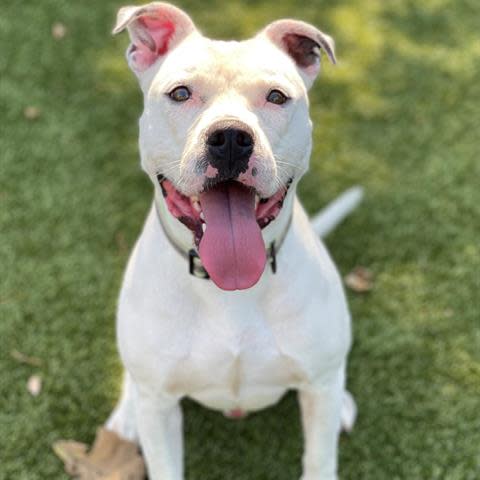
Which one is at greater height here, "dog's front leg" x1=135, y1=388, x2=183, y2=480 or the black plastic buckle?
the black plastic buckle

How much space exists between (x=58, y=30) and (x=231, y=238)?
137 inches

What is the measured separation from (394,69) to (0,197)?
2577 millimetres

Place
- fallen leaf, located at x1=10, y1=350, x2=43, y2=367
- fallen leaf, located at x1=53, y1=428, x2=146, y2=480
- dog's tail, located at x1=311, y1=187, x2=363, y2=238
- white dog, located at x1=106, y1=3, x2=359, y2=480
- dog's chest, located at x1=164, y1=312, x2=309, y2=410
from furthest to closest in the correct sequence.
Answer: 1. dog's tail, located at x1=311, y1=187, x2=363, y2=238
2. fallen leaf, located at x1=10, y1=350, x2=43, y2=367
3. fallen leaf, located at x1=53, y1=428, x2=146, y2=480
4. dog's chest, located at x1=164, y1=312, x2=309, y2=410
5. white dog, located at x1=106, y1=3, x2=359, y2=480

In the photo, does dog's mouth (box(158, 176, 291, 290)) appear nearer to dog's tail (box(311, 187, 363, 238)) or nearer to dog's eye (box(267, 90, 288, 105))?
dog's eye (box(267, 90, 288, 105))

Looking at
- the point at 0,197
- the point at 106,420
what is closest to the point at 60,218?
the point at 0,197

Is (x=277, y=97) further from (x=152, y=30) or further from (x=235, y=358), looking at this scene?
(x=235, y=358)

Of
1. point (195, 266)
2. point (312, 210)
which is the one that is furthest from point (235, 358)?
point (312, 210)

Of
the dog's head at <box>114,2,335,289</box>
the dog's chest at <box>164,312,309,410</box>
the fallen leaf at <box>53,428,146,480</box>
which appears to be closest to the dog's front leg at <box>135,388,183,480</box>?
the dog's chest at <box>164,312,309,410</box>

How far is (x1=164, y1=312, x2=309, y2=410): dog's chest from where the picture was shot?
8.73 ft

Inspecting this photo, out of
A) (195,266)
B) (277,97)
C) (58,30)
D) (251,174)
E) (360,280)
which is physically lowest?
(360,280)

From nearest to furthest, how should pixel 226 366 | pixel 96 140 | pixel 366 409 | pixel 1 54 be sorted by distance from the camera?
1. pixel 226 366
2. pixel 366 409
3. pixel 96 140
4. pixel 1 54

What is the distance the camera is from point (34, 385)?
3.66 meters

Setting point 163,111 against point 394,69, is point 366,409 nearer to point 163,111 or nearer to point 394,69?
point 163,111

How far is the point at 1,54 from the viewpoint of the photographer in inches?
206
